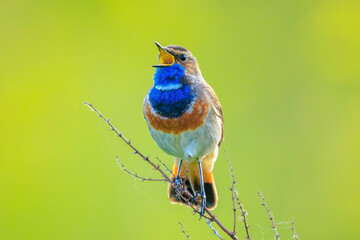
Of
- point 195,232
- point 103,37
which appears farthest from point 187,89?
point 103,37

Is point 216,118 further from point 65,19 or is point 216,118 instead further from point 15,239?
point 65,19

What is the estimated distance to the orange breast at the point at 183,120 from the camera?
4.68 m

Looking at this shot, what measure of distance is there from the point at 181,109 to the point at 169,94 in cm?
16

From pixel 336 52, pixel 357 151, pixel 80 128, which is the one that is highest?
pixel 336 52

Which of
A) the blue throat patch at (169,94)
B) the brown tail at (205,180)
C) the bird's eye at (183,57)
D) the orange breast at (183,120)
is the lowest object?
the brown tail at (205,180)

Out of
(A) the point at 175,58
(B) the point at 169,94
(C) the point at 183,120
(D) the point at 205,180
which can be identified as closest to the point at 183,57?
(A) the point at 175,58

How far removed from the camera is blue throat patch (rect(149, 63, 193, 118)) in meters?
4.68

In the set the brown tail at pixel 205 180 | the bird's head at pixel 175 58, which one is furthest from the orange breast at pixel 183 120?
the brown tail at pixel 205 180

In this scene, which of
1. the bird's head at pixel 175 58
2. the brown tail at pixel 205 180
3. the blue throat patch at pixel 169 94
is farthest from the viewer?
the brown tail at pixel 205 180

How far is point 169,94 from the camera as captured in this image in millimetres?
4684

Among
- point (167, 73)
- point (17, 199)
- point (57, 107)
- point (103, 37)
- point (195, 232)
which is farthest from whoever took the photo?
point (103, 37)

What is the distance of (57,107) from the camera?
866cm

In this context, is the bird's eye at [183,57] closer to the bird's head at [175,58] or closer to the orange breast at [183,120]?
the bird's head at [175,58]

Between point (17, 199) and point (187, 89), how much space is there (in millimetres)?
4143
